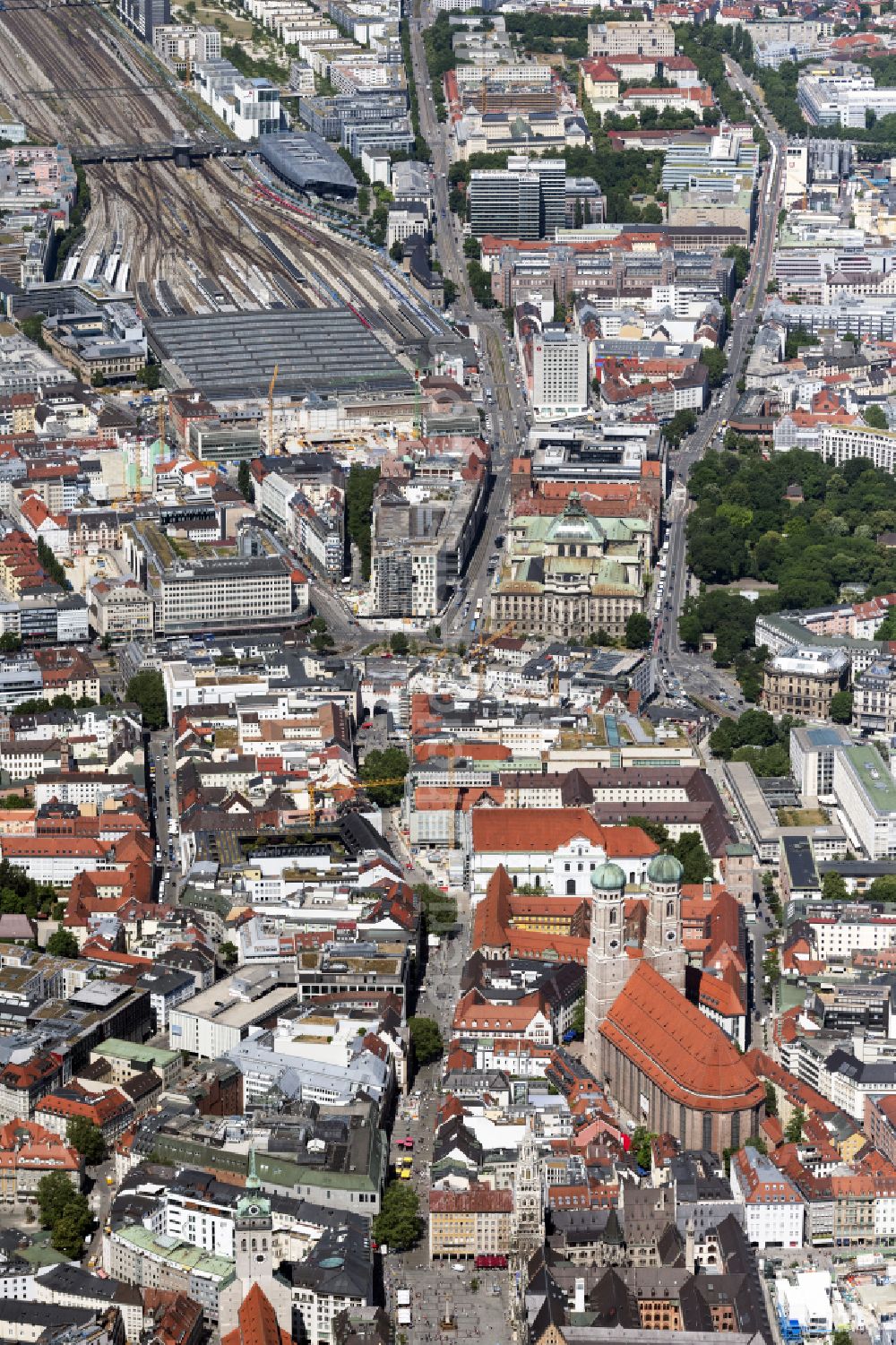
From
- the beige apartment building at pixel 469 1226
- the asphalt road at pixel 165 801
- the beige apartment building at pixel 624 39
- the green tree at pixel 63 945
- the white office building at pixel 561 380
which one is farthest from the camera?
the beige apartment building at pixel 624 39

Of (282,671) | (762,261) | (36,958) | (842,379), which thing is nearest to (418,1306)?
(36,958)

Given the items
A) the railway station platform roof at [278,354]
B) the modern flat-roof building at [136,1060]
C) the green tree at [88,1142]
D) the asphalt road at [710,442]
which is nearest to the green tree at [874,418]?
the asphalt road at [710,442]

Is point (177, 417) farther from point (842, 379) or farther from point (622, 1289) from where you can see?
point (622, 1289)

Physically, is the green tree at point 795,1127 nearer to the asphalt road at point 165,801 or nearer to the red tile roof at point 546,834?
the red tile roof at point 546,834

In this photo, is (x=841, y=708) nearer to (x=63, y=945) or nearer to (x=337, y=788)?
(x=337, y=788)

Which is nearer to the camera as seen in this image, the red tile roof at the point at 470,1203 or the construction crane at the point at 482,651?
the red tile roof at the point at 470,1203
